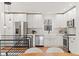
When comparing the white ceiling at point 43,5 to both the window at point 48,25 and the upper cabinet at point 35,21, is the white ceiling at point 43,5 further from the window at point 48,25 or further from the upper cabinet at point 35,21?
the window at point 48,25

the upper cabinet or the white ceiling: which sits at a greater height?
the white ceiling

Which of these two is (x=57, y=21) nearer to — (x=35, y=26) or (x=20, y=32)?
(x=35, y=26)

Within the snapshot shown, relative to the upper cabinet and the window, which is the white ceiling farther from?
the window

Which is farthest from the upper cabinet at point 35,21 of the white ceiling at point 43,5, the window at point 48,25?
the white ceiling at point 43,5

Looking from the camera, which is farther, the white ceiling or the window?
the window

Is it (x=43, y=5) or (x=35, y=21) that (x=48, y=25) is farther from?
(x=43, y=5)

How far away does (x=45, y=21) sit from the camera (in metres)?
10.8

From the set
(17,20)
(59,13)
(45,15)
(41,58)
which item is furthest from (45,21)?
(41,58)

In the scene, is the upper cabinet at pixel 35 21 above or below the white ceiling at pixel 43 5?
below

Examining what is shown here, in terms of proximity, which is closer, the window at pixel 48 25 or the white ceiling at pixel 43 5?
the white ceiling at pixel 43 5

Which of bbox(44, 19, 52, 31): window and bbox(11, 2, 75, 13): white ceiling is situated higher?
bbox(11, 2, 75, 13): white ceiling

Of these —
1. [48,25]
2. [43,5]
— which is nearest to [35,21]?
[48,25]

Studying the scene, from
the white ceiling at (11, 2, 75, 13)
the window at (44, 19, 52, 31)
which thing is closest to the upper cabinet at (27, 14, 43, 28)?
the window at (44, 19, 52, 31)

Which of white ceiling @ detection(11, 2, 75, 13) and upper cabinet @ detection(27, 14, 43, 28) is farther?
upper cabinet @ detection(27, 14, 43, 28)
